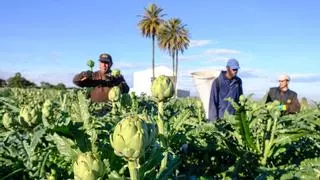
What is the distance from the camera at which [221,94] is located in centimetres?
470

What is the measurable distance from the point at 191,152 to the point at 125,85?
1.62m

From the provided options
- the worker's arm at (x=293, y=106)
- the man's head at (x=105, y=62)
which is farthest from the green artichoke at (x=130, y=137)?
the worker's arm at (x=293, y=106)

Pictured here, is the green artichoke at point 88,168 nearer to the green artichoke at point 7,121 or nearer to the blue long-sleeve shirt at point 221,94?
the green artichoke at point 7,121

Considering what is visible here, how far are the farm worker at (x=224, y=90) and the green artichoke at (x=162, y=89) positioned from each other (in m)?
2.82

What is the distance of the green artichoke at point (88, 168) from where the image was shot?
110 cm

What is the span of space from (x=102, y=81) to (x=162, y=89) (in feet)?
7.25

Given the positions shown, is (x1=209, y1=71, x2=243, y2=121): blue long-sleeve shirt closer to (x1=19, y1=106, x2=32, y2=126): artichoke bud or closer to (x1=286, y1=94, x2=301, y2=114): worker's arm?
(x1=286, y1=94, x2=301, y2=114): worker's arm

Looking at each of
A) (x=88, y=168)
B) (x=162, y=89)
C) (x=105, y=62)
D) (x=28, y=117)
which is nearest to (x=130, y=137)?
(x=88, y=168)

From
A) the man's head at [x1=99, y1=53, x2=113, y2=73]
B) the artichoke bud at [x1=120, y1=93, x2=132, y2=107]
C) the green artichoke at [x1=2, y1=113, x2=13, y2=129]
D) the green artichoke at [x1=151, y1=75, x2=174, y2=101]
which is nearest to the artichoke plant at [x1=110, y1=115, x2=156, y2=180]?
the green artichoke at [x1=151, y1=75, x2=174, y2=101]

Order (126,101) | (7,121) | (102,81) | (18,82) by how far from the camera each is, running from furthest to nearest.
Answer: (18,82)
(102,81)
(126,101)
(7,121)

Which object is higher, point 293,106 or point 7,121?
point 7,121

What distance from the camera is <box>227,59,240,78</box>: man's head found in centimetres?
468

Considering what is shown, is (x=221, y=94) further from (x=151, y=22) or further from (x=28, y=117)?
(x=151, y=22)

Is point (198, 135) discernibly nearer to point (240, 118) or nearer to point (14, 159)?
point (240, 118)
